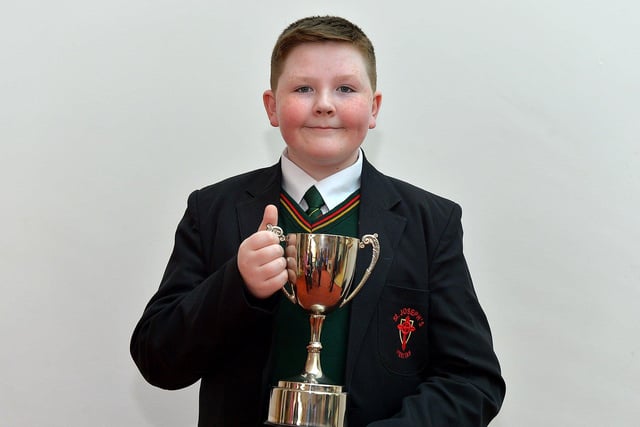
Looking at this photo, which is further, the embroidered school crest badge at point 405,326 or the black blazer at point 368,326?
the embroidered school crest badge at point 405,326

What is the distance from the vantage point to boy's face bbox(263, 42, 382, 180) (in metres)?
1.75

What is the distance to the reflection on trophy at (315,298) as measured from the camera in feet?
4.84

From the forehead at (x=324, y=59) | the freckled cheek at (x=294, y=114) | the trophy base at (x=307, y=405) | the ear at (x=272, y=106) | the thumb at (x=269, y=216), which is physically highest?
the forehead at (x=324, y=59)

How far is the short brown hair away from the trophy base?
2.14 feet

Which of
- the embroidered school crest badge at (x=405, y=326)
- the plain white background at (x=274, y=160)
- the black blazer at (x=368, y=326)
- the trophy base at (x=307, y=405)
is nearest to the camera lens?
the trophy base at (x=307, y=405)

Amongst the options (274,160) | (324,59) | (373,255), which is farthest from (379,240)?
(274,160)

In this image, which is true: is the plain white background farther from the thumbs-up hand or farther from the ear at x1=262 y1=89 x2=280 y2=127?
the thumbs-up hand

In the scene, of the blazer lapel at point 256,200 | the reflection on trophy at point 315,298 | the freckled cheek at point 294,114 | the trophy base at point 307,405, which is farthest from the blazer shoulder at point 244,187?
the trophy base at point 307,405

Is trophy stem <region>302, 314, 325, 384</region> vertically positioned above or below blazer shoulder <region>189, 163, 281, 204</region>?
below

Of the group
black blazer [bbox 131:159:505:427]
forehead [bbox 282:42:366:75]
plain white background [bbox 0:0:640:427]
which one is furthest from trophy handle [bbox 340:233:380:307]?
plain white background [bbox 0:0:640:427]

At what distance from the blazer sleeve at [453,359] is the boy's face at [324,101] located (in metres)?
0.27

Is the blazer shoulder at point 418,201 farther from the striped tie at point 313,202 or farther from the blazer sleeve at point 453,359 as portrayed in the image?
the striped tie at point 313,202
